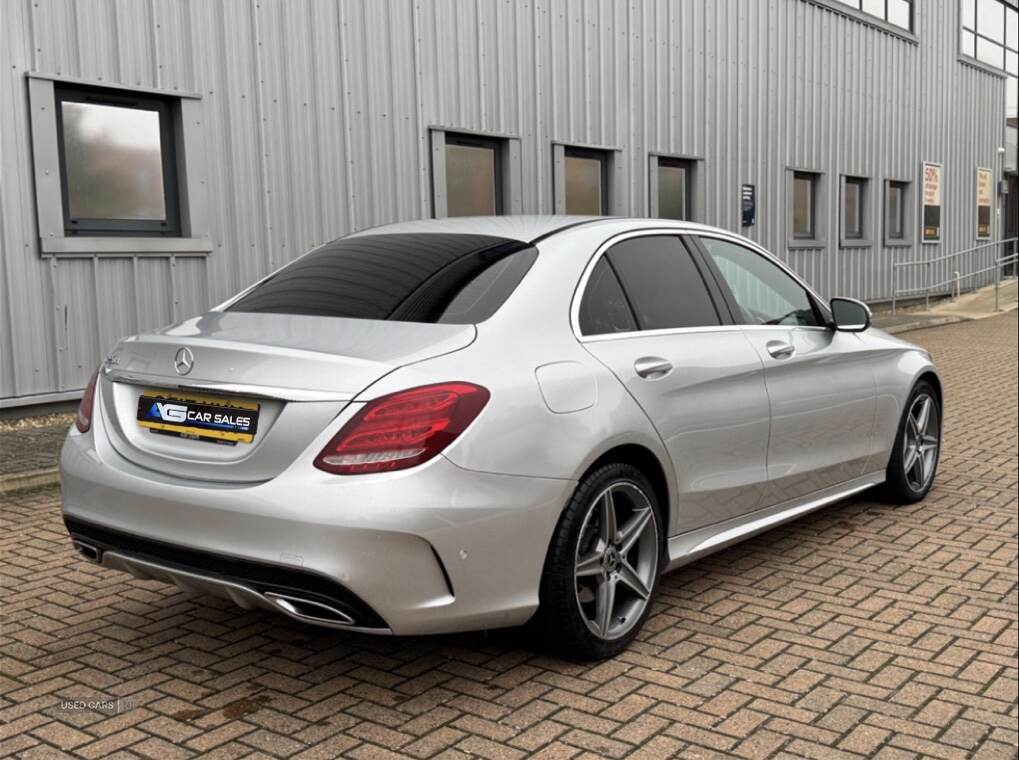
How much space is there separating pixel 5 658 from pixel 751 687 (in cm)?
262

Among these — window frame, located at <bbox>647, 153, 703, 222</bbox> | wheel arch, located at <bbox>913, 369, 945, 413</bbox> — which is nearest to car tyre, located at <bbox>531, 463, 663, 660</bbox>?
wheel arch, located at <bbox>913, 369, 945, 413</bbox>

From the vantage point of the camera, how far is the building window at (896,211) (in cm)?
2138

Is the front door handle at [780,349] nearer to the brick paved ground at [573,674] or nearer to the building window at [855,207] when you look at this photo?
the brick paved ground at [573,674]

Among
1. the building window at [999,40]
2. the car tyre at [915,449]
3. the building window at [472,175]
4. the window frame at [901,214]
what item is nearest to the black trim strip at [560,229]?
the car tyre at [915,449]

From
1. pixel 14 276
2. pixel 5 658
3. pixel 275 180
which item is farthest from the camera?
pixel 275 180

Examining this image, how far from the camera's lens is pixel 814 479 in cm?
510

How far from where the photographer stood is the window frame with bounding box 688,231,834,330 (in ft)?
15.5

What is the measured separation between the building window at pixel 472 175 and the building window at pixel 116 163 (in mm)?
3294

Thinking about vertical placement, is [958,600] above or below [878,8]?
below

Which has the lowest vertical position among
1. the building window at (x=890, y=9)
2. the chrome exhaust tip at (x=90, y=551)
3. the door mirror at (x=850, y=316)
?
the chrome exhaust tip at (x=90, y=551)

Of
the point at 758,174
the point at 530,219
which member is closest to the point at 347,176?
the point at 530,219

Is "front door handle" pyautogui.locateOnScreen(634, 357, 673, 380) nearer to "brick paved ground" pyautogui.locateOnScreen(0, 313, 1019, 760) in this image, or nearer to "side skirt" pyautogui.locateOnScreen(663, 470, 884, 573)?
"side skirt" pyautogui.locateOnScreen(663, 470, 884, 573)

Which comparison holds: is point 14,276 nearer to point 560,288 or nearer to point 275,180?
point 275,180

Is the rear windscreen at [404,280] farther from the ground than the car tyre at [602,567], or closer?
farther from the ground
